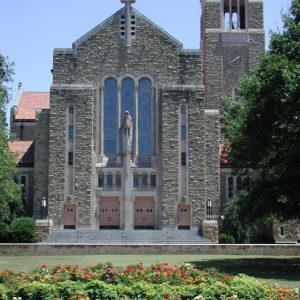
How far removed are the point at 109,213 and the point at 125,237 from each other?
418 cm

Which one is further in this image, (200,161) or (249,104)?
(200,161)

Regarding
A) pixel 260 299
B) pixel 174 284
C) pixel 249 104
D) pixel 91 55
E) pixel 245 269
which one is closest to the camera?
pixel 260 299

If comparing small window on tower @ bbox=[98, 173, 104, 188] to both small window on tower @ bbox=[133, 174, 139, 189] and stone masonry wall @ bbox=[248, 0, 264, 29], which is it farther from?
stone masonry wall @ bbox=[248, 0, 264, 29]

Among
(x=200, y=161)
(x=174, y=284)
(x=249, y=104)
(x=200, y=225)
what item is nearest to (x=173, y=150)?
(x=200, y=161)

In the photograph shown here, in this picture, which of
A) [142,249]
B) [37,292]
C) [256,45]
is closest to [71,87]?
[256,45]

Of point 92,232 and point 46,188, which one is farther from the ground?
point 46,188

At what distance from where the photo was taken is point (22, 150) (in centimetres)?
5247

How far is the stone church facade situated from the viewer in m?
47.0

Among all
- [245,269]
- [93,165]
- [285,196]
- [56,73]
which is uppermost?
[56,73]

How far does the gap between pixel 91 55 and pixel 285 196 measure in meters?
25.2

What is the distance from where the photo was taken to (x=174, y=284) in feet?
46.8

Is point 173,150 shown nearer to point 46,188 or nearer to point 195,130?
point 195,130

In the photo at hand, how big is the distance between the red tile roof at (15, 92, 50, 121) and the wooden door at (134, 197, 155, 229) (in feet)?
54.9

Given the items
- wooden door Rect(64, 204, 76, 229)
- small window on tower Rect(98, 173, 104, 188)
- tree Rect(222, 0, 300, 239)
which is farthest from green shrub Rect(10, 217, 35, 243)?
tree Rect(222, 0, 300, 239)
